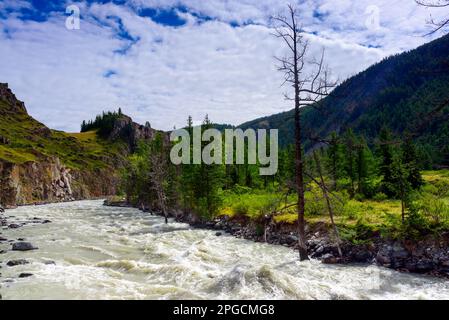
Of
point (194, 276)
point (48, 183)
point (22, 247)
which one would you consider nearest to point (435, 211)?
point (194, 276)

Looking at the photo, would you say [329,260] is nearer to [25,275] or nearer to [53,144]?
[25,275]

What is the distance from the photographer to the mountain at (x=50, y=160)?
289 ft

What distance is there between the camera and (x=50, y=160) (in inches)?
4245

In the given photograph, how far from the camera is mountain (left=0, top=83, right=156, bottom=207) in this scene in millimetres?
88031

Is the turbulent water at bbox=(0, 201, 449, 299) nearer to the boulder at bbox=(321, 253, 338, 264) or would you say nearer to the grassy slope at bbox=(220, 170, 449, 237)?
the boulder at bbox=(321, 253, 338, 264)

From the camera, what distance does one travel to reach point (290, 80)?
57.3 ft

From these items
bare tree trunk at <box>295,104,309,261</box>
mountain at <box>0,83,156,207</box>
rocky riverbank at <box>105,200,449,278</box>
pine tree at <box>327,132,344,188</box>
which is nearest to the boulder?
rocky riverbank at <box>105,200,449,278</box>

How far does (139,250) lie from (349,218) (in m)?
14.8

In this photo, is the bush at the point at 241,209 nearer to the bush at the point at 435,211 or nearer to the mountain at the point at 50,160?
the bush at the point at 435,211

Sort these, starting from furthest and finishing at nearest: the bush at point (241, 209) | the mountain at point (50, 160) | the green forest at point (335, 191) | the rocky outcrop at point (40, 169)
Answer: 1. the mountain at point (50, 160)
2. the rocky outcrop at point (40, 169)
3. the bush at point (241, 209)
4. the green forest at point (335, 191)

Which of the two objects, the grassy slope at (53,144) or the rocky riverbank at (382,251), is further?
the grassy slope at (53,144)

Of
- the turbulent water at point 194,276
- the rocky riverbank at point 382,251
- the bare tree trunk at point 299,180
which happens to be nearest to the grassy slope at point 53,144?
the turbulent water at point 194,276
